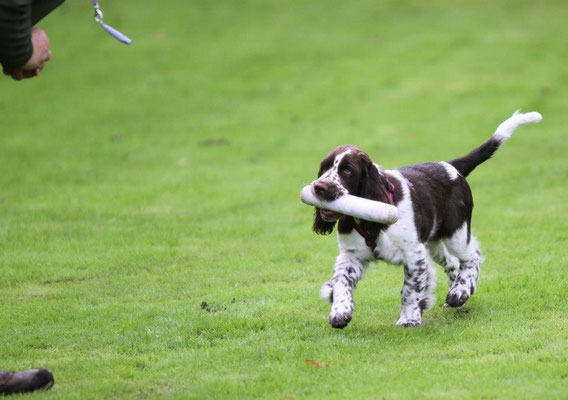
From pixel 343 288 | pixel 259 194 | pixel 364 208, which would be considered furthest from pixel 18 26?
pixel 259 194

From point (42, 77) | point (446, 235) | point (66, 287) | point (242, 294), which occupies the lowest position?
point (42, 77)

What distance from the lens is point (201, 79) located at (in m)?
22.1

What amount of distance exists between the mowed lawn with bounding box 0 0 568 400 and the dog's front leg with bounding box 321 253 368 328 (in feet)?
0.57

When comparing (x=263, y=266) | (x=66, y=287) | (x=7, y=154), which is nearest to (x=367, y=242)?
(x=263, y=266)

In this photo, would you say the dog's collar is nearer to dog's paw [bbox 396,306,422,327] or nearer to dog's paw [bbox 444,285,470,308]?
dog's paw [bbox 396,306,422,327]

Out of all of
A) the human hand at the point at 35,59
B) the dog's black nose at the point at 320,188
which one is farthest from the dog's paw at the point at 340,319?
the human hand at the point at 35,59

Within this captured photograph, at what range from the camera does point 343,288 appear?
6328 mm

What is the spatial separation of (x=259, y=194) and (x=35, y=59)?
806 cm

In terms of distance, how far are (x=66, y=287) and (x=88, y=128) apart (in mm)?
10788

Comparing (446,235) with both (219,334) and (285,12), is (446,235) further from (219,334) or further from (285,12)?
(285,12)

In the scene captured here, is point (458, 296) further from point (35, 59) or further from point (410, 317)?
point (35, 59)

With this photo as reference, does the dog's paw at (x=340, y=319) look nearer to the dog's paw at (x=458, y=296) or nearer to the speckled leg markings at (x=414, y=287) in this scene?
the speckled leg markings at (x=414, y=287)

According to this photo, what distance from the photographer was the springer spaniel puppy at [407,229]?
243 inches

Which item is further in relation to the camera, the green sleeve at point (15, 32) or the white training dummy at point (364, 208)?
the white training dummy at point (364, 208)
